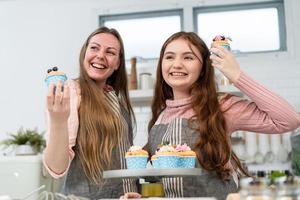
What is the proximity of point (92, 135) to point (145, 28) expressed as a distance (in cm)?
250

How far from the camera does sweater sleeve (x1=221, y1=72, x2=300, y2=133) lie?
4.62ft

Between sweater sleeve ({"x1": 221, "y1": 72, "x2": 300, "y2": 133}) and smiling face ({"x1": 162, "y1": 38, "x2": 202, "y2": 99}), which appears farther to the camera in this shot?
smiling face ({"x1": 162, "y1": 38, "x2": 202, "y2": 99})

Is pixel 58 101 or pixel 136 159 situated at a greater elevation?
pixel 58 101

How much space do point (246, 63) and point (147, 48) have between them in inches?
36.1

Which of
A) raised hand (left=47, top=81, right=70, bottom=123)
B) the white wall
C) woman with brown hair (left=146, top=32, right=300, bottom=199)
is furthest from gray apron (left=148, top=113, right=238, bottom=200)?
the white wall

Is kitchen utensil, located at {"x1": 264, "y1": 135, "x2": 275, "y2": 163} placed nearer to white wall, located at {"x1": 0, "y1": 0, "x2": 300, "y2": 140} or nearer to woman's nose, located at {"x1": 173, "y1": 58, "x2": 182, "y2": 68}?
white wall, located at {"x1": 0, "y1": 0, "x2": 300, "y2": 140}

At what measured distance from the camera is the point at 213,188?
4.57ft

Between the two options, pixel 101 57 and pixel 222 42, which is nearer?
pixel 222 42

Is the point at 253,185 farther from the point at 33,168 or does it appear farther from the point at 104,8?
the point at 104,8

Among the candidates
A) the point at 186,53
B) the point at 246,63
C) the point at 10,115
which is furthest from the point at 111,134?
the point at 10,115

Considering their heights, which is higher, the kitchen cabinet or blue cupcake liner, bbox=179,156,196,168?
blue cupcake liner, bbox=179,156,196,168

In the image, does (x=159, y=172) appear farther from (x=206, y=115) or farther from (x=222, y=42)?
(x=222, y=42)

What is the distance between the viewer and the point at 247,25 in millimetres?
3738

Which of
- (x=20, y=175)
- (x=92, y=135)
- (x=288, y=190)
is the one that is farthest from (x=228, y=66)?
(x=20, y=175)
